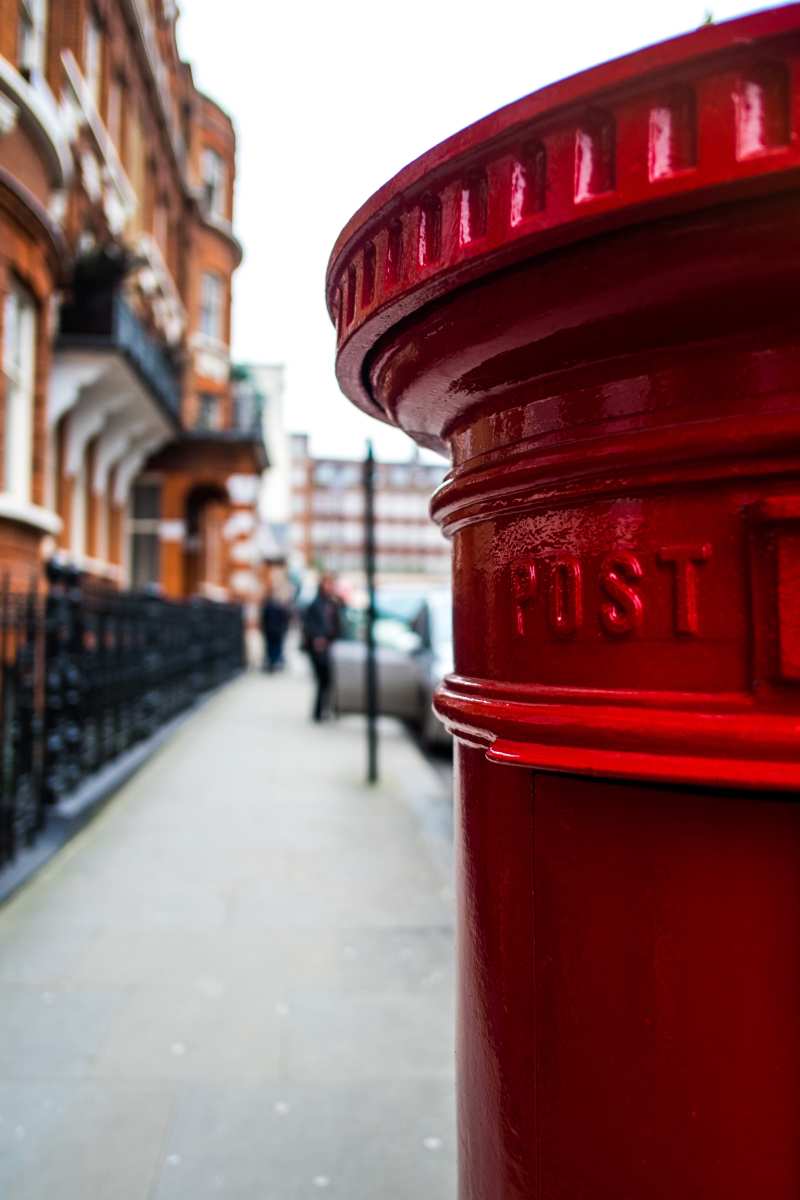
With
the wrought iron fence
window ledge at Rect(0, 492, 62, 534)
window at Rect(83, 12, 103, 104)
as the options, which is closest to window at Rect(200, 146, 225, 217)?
window at Rect(83, 12, 103, 104)

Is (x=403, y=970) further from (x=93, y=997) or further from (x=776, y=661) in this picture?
(x=776, y=661)

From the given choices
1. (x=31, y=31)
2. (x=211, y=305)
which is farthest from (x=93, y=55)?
(x=211, y=305)

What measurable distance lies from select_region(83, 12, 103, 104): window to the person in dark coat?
24.5 feet

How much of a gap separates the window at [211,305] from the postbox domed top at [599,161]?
79.5 feet

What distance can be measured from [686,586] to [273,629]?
1797 cm

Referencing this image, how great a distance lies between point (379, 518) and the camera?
99688 millimetres

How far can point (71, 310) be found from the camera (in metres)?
11.6

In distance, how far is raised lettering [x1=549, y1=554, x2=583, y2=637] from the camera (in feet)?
2.67

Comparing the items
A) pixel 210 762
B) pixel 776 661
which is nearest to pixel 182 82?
pixel 210 762

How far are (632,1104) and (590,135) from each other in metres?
0.77

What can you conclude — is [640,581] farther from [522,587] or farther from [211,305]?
[211,305]

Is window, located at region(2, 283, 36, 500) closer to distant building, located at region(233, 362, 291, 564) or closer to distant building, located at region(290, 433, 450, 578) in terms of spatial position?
distant building, located at region(233, 362, 291, 564)

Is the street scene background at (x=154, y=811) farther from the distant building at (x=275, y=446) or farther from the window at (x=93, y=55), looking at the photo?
the distant building at (x=275, y=446)

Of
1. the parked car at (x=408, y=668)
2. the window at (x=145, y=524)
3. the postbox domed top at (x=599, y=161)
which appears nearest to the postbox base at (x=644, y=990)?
the postbox domed top at (x=599, y=161)
